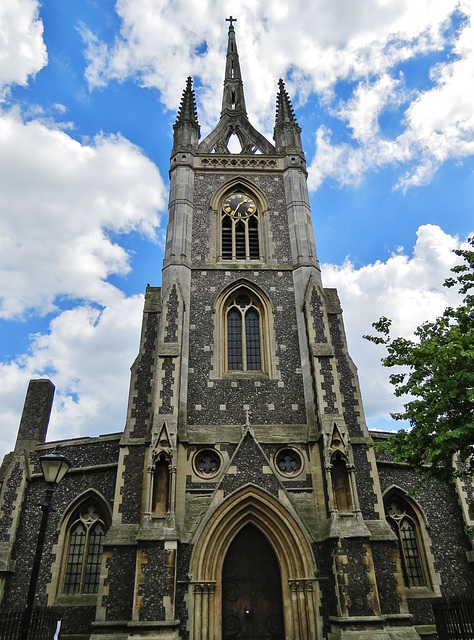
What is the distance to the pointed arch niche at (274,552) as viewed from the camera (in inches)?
463

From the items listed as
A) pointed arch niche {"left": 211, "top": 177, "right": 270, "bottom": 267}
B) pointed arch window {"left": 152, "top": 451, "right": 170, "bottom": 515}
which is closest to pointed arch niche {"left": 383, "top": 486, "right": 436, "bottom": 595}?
pointed arch window {"left": 152, "top": 451, "right": 170, "bottom": 515}

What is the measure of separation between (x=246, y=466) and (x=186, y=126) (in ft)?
53.9

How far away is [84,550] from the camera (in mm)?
14164

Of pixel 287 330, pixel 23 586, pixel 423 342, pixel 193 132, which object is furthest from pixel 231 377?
pixel 193 132

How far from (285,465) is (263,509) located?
154cm

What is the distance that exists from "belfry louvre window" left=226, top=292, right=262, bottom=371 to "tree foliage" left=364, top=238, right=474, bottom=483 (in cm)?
552

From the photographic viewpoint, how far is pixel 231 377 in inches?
607

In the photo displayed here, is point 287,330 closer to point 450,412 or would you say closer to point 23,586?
point 450,412

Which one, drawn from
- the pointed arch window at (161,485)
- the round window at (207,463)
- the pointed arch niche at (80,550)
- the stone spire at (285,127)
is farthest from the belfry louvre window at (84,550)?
the stone spire at (285,127)

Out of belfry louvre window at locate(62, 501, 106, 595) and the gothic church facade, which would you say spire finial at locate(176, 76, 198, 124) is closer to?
the gothic church facade

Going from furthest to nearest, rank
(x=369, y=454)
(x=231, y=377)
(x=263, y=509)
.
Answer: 1. (x=231, y=377)
2. (x=369, y=454)
3. (x=263, y=509)

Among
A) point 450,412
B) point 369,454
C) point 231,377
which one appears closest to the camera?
point 450,412

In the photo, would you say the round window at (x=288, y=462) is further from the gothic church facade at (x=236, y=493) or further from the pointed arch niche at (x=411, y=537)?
the pointed arch niche at (x=411, y=537)

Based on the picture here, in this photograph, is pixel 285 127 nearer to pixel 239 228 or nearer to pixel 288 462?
pixel 239 228
